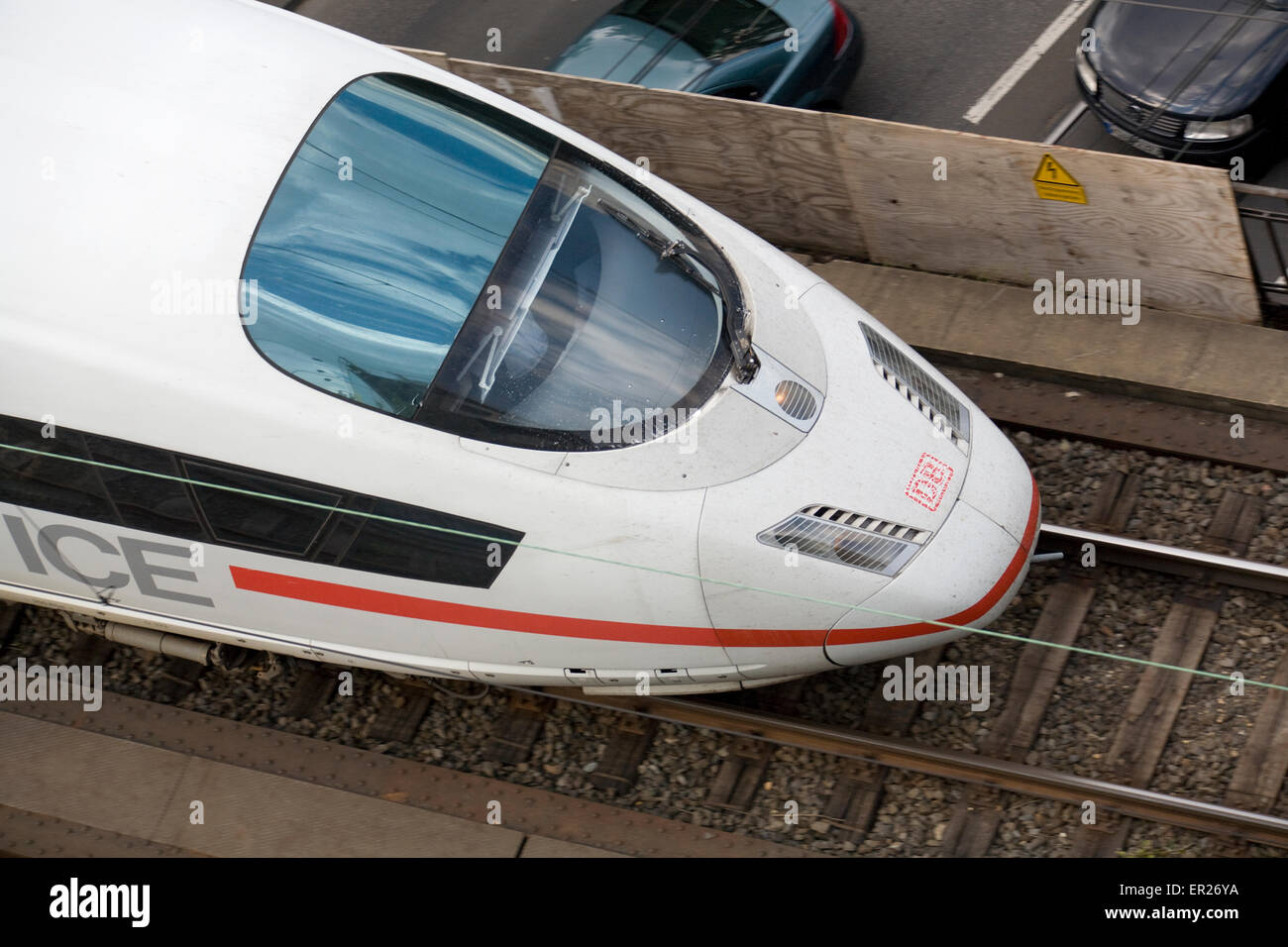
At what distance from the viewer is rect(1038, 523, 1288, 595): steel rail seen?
25.7 ft

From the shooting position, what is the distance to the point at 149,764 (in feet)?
27.7

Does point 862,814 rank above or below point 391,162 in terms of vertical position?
below

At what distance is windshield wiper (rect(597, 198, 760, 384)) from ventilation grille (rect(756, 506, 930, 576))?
833 mm

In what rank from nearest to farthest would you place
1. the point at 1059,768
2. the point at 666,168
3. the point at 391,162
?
1. the point at 391,162
2. the point at 1059,768
3. the point at 666,168

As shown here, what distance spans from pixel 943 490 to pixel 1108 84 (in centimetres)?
485

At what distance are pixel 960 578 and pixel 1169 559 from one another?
1806 millimetres

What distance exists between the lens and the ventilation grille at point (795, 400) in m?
6.97

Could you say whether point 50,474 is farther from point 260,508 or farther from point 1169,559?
point 1169,559

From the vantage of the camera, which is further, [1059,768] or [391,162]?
[1059,768]

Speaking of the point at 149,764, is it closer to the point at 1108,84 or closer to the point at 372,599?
the point at 372,599

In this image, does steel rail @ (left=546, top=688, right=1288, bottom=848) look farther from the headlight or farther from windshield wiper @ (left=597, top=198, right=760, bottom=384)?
the headlight

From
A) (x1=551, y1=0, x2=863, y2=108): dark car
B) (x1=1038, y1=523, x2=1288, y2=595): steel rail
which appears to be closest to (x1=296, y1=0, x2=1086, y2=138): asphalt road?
(x1=551, y1=0, x2=863, y2=108): dark car
